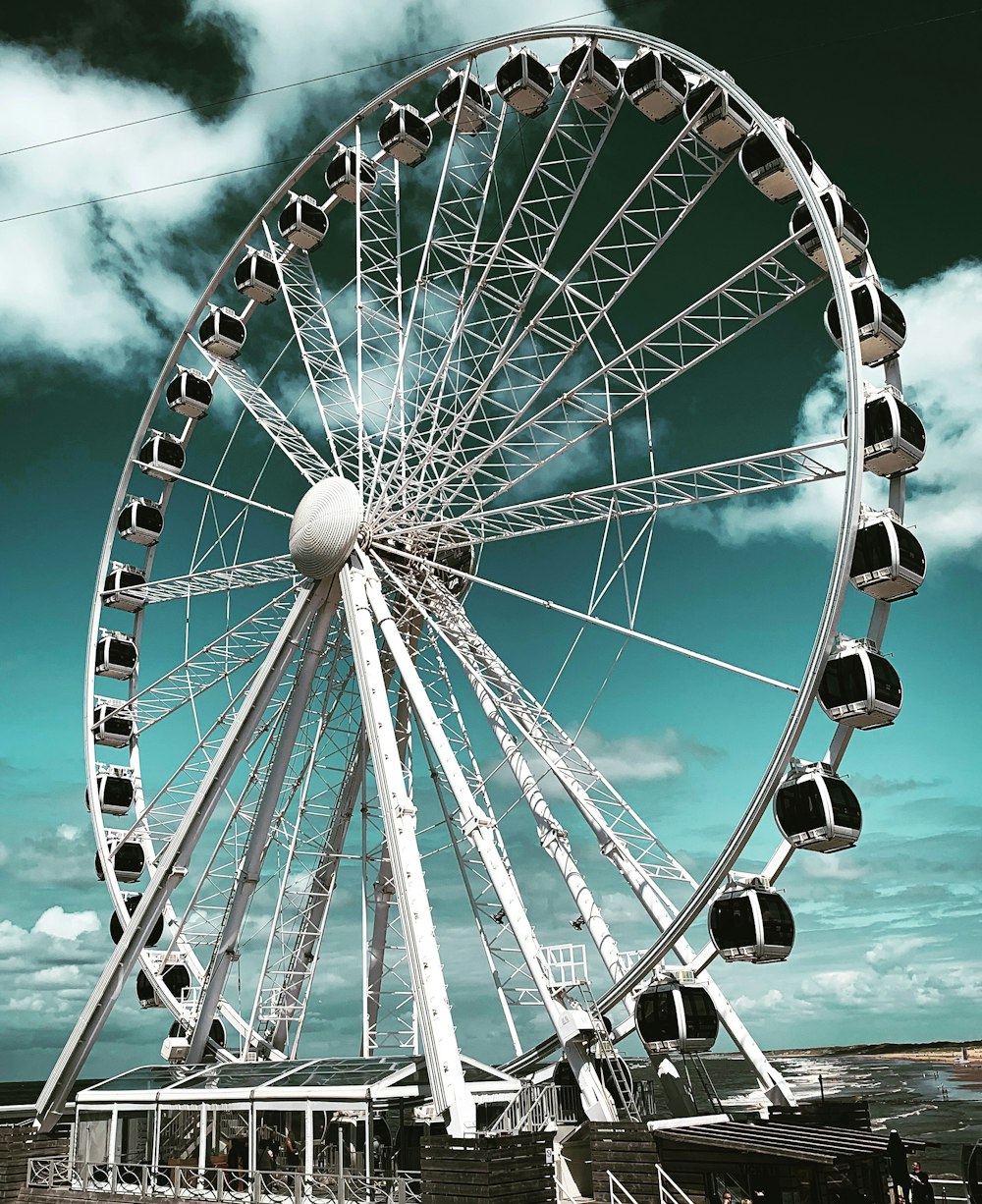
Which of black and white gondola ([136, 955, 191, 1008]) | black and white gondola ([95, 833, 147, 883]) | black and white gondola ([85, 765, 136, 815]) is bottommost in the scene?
black and white gondola ([136, 955, 191, 1008])

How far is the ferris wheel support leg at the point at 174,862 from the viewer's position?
23936mm

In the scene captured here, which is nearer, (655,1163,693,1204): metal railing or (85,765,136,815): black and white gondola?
(655,1163,693,1204): metal railing

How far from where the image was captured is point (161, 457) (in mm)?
30625

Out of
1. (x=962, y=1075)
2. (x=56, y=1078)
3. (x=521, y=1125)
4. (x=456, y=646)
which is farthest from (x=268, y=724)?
(x=962, y=1075)

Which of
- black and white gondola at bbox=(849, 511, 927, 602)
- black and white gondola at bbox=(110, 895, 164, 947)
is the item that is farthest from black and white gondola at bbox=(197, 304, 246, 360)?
black and white gondola at bbox=(849, 511, 927, 602)

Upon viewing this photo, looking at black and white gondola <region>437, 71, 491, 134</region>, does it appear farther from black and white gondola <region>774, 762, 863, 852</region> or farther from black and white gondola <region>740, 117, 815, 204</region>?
black and white gondola <region>774, 762, 863, 852</region>

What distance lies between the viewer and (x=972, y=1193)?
1567cm

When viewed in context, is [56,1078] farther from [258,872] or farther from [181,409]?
[181,409]

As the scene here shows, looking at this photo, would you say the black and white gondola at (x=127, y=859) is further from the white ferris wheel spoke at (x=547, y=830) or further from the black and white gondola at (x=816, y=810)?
the black and white gondola at (x=816, y=810)

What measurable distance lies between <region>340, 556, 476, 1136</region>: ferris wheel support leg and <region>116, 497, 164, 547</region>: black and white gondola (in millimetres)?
8962

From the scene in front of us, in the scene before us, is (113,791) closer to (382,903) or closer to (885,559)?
(382,903)

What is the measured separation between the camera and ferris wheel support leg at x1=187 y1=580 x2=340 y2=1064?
25.1 meters

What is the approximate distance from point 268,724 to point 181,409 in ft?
32.6

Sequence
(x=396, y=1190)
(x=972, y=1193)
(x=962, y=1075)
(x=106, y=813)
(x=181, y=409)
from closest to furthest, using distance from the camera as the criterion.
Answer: (x=972, y=1193)
(x=396, y=1190)
(x=106, y=813)
(x=181, y=409)
(x=962, y=1075)
